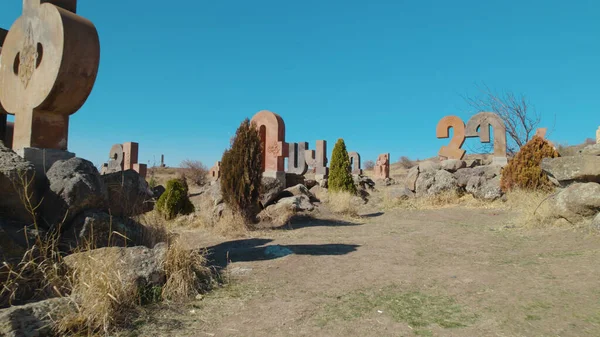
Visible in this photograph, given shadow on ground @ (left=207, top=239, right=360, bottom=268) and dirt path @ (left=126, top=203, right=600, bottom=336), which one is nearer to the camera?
dirt path @ (left=126, top=203, right=600, bottom=336)

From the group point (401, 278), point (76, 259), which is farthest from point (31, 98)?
point (401, 278)

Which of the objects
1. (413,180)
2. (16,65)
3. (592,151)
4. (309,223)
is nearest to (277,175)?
(309,223)

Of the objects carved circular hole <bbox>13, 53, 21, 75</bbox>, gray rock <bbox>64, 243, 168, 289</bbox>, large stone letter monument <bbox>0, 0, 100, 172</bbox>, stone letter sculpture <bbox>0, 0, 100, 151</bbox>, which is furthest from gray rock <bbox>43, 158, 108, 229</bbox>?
carved circular hole <bbox>13, 53, 21, 75</bbox>

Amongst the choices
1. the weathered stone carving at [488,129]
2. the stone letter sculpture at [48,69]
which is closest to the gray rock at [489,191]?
the weathered stone carving at [488,129]

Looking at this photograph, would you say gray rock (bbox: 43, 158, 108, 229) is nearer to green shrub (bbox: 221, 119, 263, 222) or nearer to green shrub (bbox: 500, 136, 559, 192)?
green shrub (bbox: 221, 119, 263, 222)

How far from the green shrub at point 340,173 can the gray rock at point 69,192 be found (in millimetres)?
9290

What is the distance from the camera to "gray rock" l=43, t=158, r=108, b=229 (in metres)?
3.95

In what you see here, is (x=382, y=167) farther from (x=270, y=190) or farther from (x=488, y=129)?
(x=270, y=190)

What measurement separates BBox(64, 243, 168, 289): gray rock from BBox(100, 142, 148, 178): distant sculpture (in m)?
19.4

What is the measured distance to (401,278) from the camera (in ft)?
13.8

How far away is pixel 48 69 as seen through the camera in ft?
14.6

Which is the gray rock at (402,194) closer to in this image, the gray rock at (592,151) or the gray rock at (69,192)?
the gray rock at (592,151)

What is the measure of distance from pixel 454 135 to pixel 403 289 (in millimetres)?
12576

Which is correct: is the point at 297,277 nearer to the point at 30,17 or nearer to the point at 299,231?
the point at 299,231
